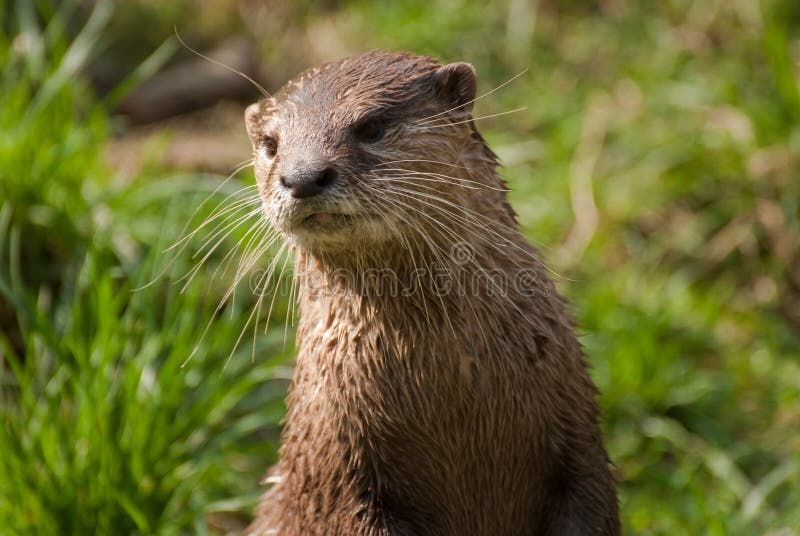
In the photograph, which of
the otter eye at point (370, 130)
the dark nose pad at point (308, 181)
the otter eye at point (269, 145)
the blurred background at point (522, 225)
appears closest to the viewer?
the dark nose pad at point (308, 181)

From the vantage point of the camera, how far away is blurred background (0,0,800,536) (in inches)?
110

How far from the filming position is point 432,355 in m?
2.09

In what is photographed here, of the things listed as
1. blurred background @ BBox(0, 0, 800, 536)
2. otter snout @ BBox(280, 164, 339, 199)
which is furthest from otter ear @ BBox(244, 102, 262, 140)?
otter snout @ BBox(280, 164, 339, 199)

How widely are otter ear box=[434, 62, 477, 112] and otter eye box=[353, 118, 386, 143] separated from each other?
18 cm

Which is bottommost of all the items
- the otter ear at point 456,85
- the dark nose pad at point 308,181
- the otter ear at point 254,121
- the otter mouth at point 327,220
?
the otter mouth at point 327,220

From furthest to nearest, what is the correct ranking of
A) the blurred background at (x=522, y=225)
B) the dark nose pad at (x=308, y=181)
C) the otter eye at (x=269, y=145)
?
the blurred background at (x=522, y=225), the otter eye at (x=269, y=145), the dark nose pad at (x=308, y=181)

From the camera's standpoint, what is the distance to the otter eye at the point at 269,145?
6.72 ft

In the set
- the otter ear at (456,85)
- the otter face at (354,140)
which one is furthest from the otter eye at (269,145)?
the otter ear at (456,85)

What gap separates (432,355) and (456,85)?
53 cm

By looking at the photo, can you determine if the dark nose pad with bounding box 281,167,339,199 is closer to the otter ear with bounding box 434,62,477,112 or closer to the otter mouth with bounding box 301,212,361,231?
the otter mouth with bounding box 301,212,361,231

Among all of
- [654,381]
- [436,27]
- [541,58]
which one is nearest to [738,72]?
[541,58]

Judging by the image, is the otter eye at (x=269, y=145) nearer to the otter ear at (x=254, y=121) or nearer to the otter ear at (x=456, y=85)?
the otter ear at (x=254, y=121)

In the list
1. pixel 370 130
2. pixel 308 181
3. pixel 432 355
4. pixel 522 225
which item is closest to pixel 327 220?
pixel 308 181

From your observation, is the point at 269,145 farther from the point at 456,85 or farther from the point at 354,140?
the point at 456,85
